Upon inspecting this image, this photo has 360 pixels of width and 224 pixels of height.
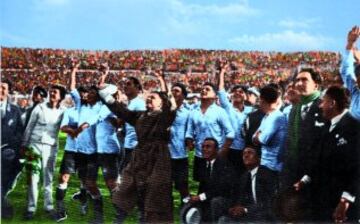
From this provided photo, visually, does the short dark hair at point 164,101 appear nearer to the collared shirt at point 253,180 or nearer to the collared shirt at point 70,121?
the collared shirt at point 70,121

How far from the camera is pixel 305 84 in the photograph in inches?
228

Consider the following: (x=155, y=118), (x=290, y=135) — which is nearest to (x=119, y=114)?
(x=155, y=118)

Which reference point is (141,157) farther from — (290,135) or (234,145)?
(290,135)

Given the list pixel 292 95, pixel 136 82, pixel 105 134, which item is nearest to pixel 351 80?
pixel 292 95

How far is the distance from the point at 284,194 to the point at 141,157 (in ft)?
3.33

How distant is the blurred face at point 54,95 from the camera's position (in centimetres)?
598

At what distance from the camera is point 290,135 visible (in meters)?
5.85

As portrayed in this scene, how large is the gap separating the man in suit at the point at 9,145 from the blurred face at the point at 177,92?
113cm

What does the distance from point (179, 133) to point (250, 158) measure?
519 mm

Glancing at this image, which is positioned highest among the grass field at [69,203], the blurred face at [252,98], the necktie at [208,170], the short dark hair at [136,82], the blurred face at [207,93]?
the short dark hair at [136,82]

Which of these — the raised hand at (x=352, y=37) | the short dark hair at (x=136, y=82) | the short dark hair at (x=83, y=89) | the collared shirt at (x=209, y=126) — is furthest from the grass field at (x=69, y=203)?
the raised hand at (x=352, y=37)

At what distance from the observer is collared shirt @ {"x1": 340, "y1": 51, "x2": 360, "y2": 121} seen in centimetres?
573

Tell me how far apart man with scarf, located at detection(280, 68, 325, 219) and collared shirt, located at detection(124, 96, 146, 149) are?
3.38ft

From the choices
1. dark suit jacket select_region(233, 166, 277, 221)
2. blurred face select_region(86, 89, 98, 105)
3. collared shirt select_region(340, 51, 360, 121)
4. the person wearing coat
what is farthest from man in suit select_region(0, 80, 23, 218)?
collared shirt select_region(340, 51, 360, 121)
